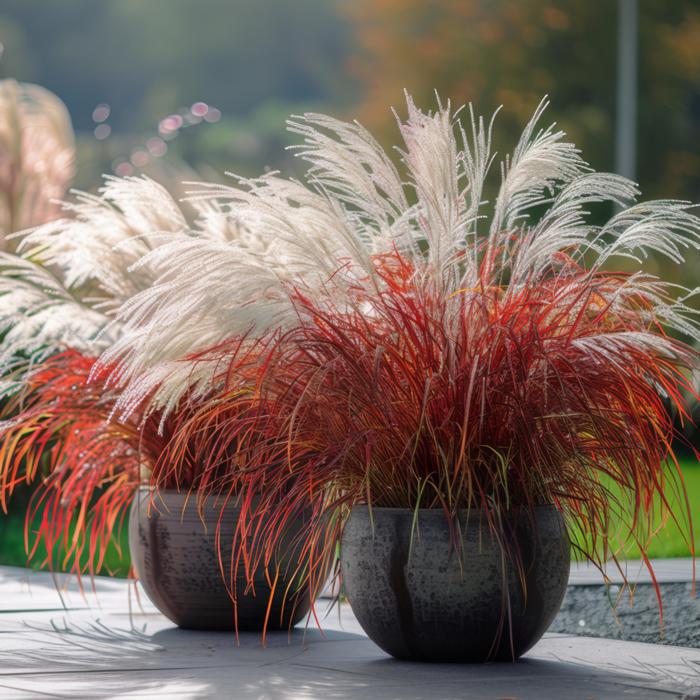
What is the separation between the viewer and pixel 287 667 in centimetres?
387

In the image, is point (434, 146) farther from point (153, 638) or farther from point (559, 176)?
point (153, 638)

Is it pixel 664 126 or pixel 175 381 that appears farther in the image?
pixel 664 126

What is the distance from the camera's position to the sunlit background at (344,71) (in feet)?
69.8

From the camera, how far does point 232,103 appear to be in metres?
53.9

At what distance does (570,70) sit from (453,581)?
25.9 metres

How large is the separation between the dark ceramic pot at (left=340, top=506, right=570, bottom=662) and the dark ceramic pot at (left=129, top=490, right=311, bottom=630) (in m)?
0.65

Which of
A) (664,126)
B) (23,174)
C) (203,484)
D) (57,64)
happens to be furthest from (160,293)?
(57,64)

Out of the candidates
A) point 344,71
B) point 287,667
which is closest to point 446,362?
point 287,667

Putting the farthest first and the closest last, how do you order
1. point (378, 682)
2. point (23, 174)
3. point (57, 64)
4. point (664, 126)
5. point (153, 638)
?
point (57, 64), point (664, 126), point (23, 174), point (153, 638), point (378, 682)

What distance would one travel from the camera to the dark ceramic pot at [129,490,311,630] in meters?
4.46

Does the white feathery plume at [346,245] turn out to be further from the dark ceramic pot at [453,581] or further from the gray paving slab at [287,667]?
the gray paving slab at [287,667]

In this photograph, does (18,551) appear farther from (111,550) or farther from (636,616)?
(636,616)

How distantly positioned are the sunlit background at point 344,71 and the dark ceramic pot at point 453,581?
5.36ft

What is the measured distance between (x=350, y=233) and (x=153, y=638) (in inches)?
59.4
